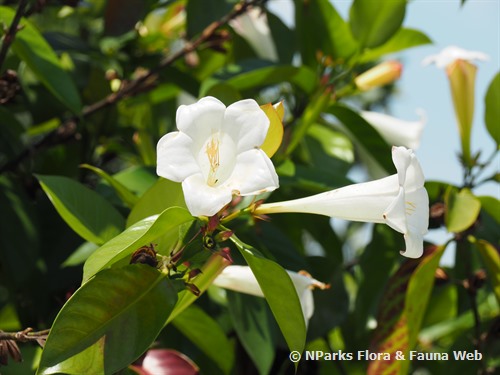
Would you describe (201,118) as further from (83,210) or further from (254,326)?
(254,326)

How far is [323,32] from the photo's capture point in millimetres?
1504

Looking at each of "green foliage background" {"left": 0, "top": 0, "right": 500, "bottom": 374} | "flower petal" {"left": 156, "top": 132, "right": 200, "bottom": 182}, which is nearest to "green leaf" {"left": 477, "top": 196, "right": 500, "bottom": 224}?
"green foliage background" {"left": 0, "top": 0, "right": 500, "bottom": 374}

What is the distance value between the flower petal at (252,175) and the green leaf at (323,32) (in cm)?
75

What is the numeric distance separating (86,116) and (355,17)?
1.65ft

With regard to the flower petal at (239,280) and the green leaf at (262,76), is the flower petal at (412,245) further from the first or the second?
the green leaf at (262,76)

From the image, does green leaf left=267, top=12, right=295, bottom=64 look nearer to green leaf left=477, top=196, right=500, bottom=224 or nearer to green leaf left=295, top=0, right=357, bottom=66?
green leaf left=295, top=0, right=357, bottom=66

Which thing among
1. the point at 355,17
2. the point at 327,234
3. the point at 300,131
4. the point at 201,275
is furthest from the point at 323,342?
the point at 201,275

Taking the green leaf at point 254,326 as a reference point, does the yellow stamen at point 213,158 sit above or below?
above

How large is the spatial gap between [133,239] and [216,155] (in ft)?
0.42

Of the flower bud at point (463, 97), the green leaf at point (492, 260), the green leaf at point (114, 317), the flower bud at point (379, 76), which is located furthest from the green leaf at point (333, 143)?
the green leaf at point (114, 317)

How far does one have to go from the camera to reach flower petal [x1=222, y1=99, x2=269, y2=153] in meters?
0.82

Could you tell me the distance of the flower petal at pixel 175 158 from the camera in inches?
31.0

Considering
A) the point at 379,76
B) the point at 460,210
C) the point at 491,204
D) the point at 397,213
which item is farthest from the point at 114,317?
the point at 379,76

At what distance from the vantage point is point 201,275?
90 centimetres
